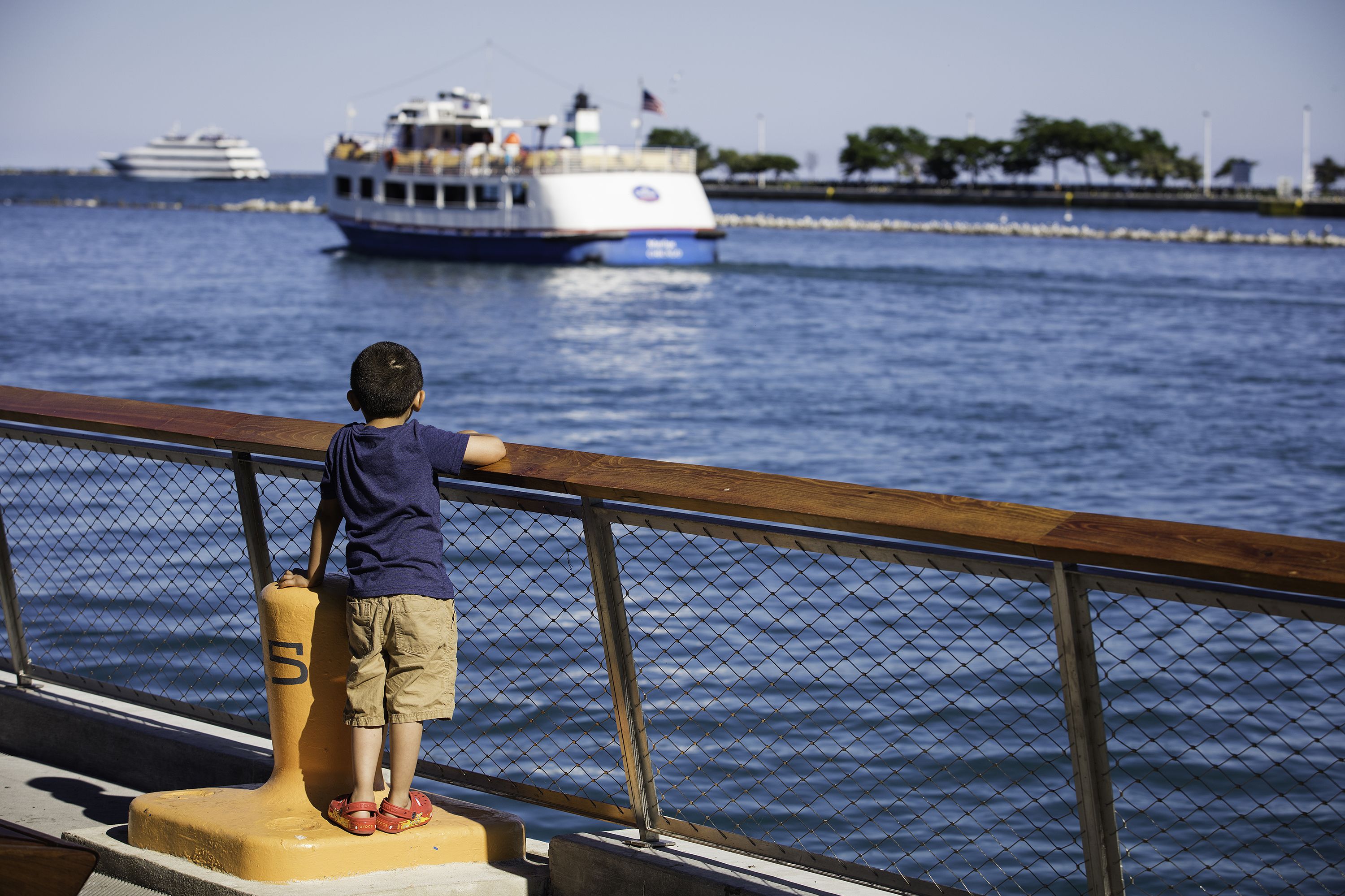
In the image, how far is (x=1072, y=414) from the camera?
22047 millimetres

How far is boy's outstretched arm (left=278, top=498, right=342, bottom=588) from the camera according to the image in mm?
3062

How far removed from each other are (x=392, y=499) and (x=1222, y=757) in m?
6.58

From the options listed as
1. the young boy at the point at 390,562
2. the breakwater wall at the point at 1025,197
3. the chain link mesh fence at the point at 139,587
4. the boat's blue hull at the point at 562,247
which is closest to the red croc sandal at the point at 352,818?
the young boy at the point at 390,562

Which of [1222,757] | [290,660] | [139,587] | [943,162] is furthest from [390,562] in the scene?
[943,162]

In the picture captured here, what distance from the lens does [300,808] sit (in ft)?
10.2

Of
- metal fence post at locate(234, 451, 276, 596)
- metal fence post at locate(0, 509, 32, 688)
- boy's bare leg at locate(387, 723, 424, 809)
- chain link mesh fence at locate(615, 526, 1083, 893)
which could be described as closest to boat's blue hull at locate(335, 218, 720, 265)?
chain link mesh fence at locate(615, 526, 1083, 893)

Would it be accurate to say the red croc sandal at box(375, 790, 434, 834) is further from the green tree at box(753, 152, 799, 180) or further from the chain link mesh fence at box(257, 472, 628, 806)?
the green tree at box(753, 152, 799, 180)

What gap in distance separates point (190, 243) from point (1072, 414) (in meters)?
56.1

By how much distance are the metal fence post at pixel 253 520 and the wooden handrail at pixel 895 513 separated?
0.07 metres

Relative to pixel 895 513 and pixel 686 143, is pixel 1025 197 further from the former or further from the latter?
pixel 895 513

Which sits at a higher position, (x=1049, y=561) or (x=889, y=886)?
(x=1049, y=561)

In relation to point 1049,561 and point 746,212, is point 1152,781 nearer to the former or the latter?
point 1049,561

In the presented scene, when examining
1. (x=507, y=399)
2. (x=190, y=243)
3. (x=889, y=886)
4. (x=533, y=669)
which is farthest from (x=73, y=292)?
(x=889, y=886)

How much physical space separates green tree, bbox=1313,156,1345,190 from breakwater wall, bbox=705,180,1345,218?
16.7 feet
